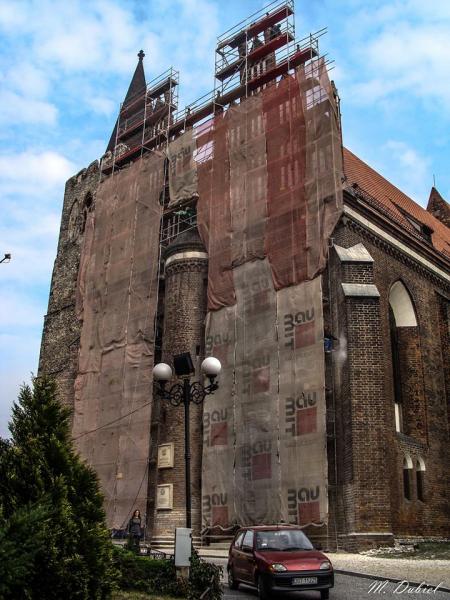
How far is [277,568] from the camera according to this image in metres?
10.7

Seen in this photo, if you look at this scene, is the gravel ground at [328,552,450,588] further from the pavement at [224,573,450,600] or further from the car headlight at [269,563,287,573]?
the car headlight at [269,563,287,573]

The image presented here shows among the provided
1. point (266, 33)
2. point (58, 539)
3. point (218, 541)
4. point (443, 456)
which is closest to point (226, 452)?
point (218, 541)

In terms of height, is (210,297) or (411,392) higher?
(210,297)

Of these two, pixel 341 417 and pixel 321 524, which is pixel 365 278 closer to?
pixel 341 417

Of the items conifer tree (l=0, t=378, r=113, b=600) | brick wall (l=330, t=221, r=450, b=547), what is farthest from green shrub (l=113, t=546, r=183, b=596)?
brick wall (l=330, t=221, r=450, b=547)

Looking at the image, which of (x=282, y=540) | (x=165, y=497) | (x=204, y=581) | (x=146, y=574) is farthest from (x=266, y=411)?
(x=204, y=581)

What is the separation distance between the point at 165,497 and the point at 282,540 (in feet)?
36.4

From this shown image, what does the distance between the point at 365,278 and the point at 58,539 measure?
1520cm

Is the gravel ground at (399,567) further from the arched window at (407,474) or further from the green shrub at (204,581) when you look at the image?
the arched window at (407,474)

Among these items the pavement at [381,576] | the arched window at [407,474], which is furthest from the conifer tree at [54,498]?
the arched window at [407,474]

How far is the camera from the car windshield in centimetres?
1173

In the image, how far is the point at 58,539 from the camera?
7.60 metres

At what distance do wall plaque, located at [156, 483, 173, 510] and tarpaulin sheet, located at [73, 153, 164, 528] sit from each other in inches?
27.0

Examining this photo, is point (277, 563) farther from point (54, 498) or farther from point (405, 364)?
point (405, 364)
